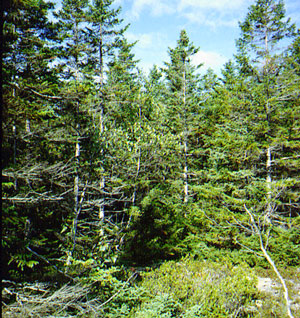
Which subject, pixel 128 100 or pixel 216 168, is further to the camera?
pixel 216 168

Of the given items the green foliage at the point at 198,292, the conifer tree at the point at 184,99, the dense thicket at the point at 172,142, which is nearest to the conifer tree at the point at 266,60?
the dense thicket at the point at 172,142

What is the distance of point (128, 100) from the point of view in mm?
11930

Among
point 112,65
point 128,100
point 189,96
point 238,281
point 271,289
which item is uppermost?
point 112,65

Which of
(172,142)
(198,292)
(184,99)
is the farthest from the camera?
(184,99)

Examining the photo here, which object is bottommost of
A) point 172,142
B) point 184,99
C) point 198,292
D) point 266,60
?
point 198,292

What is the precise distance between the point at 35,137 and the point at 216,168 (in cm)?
1017

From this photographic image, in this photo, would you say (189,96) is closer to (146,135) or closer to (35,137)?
(146,135)

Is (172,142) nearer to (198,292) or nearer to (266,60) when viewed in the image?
(266,60)

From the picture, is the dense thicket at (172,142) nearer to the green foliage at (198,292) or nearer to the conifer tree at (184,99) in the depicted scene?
the green foliage at (198,292)

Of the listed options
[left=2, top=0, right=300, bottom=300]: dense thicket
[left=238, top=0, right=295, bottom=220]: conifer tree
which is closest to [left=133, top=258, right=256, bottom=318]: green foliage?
[left=2, top=0, right=300, bottom=300]: dense thicket

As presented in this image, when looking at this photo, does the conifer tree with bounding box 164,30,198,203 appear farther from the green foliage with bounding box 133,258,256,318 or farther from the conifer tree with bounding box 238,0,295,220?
the green foliage with bounding box 133,258,256,318

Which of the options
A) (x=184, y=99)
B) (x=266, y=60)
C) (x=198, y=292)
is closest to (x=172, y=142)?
(x=184, y=99)

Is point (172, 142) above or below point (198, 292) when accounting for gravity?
above

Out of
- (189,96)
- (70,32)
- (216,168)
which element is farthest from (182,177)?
(70,32)
